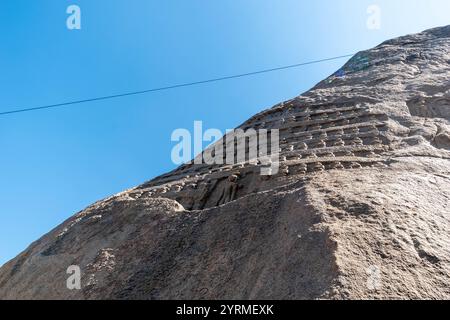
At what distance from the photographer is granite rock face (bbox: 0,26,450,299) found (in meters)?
3.42

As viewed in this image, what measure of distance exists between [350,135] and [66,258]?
3.91 meters

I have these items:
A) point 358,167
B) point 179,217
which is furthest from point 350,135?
point 179,217

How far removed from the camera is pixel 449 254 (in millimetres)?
3617

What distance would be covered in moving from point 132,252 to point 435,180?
2806mm

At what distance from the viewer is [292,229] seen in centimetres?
395

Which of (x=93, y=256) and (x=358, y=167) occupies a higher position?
(x=358, y=167)

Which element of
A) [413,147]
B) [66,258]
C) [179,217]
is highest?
[413,147]

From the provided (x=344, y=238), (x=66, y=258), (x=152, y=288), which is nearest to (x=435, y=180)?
(x=344, y=238)

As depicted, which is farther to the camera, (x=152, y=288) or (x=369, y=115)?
(x=369, y=115)

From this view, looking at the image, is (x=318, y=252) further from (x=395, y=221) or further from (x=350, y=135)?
(x=350, y=135)

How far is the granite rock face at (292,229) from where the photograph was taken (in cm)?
342
